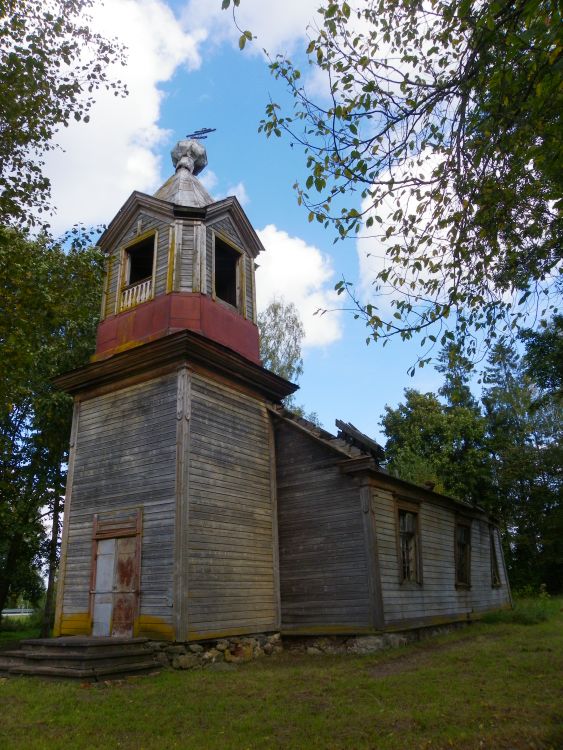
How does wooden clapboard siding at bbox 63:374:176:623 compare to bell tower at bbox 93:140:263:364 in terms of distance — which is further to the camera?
bell tower at bbox 93:140:263:364

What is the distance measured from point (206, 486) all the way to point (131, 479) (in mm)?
1714

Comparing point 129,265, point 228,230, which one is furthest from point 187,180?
point 129,265

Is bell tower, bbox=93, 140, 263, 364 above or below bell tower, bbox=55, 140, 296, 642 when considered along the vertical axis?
above

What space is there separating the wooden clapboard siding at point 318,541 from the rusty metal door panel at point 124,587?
3.78 m

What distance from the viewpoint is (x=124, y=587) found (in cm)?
1184

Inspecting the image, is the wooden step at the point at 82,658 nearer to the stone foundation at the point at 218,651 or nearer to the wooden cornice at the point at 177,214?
the stone foundation at the point at 218,651

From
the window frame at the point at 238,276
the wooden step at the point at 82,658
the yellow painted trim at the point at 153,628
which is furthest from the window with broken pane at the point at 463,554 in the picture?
the wooden step at the point at 82,658

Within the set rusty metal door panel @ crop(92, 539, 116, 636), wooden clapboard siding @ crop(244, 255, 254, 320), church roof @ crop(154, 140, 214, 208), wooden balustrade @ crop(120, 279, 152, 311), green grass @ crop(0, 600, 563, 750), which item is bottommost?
green grass @ crop(0, 600, 563, 750)

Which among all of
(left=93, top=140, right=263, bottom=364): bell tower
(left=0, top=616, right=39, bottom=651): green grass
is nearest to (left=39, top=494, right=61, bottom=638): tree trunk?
(left=0, top=616, right=39, bottom=651): green grass

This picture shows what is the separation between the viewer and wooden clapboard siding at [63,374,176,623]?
1141 cm

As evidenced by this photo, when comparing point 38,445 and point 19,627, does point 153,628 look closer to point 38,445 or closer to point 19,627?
point 38,445

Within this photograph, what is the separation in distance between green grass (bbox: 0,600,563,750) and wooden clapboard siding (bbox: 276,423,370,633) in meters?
2.06

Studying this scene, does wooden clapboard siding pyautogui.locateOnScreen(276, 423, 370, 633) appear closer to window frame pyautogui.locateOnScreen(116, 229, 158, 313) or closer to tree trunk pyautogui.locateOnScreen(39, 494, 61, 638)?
window frame pyautogui.locateOnScreen(116, 229, 158, 313)

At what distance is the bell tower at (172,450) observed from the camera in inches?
454
